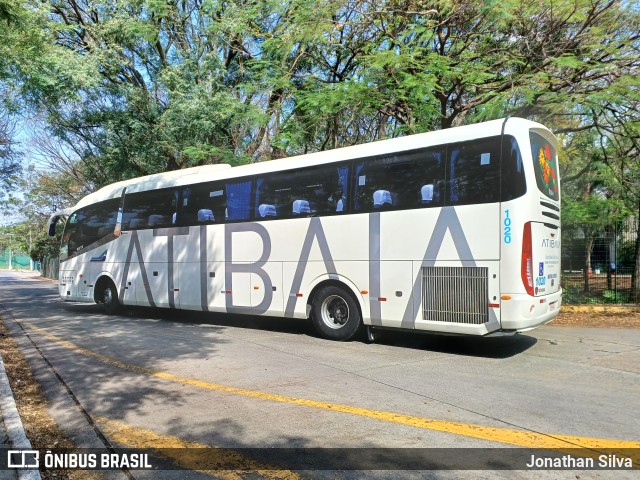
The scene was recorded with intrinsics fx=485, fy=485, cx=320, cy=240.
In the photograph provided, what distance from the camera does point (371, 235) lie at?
8.64 m

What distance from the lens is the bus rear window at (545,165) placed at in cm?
746

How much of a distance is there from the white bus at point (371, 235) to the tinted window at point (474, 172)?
0.05 feet

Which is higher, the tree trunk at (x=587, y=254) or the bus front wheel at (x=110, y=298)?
the tree trunk at (x=587, y=254)

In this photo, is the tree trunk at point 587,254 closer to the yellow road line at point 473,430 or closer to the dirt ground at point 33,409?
the yellow road line at point 473,430

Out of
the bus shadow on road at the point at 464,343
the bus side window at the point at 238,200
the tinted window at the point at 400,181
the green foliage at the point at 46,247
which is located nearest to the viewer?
the tinted window at the point at 400,181

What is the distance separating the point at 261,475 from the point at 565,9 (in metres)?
11.0

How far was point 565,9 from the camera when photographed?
33.7 ft

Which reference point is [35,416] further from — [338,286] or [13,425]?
[338,286]

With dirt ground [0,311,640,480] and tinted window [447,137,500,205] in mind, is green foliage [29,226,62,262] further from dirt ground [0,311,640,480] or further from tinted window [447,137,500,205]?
tinted window [447,137,500,205]

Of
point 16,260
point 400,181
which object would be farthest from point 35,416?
point 16,260

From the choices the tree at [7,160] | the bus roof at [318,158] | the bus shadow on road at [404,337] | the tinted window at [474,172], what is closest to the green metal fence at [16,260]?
the tree at [7,160]

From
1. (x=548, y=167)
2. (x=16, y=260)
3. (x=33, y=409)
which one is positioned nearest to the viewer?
(x=33, y=409)

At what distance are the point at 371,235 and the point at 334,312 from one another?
1.78m

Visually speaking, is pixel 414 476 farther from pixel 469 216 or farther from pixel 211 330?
pixel 211 330
